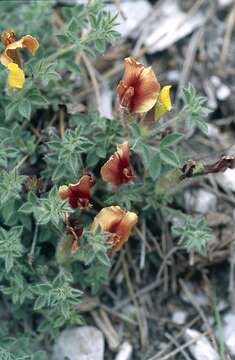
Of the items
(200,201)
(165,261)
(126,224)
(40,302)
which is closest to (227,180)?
(200,201)

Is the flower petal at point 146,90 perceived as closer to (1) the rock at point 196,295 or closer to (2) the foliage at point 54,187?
(2) the foliage at point 54,187

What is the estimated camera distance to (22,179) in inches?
133

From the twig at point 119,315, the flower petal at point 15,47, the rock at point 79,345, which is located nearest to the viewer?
the flower petal at point 15,47

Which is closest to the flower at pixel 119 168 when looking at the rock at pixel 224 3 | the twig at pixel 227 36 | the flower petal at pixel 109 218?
the flower petal at pixel 109 218

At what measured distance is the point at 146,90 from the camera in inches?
130

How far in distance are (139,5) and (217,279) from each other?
1925 millimetres

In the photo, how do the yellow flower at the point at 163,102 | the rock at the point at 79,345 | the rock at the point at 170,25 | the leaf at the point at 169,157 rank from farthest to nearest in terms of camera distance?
the rock at the point at 170,25
the rock at the point at 79,345
the leaf at the point at 169,157
the yellow flower at the point at 163,102

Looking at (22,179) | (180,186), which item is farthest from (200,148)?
(22,179)

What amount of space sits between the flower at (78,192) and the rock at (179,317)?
989mm

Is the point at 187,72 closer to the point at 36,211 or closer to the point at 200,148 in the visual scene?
the point at 200,148

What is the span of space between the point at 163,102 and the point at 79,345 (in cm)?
138

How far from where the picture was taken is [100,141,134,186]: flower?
329cm

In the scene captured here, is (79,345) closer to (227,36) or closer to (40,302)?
(40,302)

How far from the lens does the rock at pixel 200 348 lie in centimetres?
370
